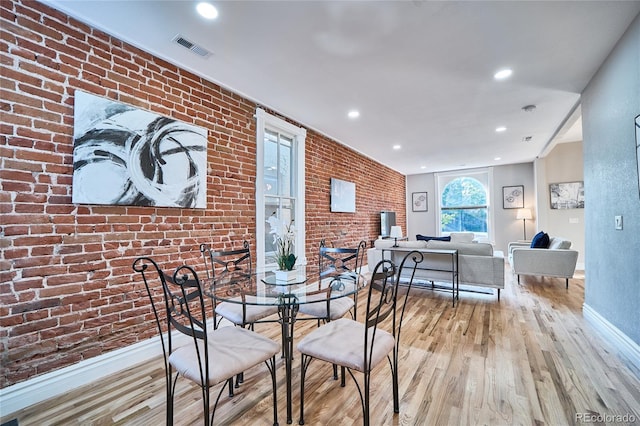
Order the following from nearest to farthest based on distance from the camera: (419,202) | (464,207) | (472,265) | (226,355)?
→ (226,355), (472,265), (464,207), (419,202)

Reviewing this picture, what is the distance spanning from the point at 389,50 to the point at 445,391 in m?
2.66

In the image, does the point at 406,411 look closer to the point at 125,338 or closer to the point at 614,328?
the point at 125,338

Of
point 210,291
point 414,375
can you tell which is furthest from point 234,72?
point 414,375

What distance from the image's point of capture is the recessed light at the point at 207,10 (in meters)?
1.88

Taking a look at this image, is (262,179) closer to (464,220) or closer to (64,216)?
(64,216)

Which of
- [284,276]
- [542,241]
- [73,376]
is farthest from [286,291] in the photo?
[542,241]

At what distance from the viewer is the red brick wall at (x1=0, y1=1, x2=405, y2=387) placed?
5.65ft

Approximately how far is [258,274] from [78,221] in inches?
53.1

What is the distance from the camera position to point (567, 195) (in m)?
6.24

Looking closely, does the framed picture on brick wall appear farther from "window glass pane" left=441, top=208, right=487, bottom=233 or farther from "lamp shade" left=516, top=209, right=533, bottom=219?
"lamp shade" left=516, top=209, right=533, bottom=219

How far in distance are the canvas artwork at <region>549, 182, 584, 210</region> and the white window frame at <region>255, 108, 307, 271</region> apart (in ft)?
19.8

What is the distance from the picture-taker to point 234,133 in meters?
3.15

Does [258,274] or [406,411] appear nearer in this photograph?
[406,411]

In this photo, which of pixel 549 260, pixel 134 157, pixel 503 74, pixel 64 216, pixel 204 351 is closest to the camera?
pixel 204 351
